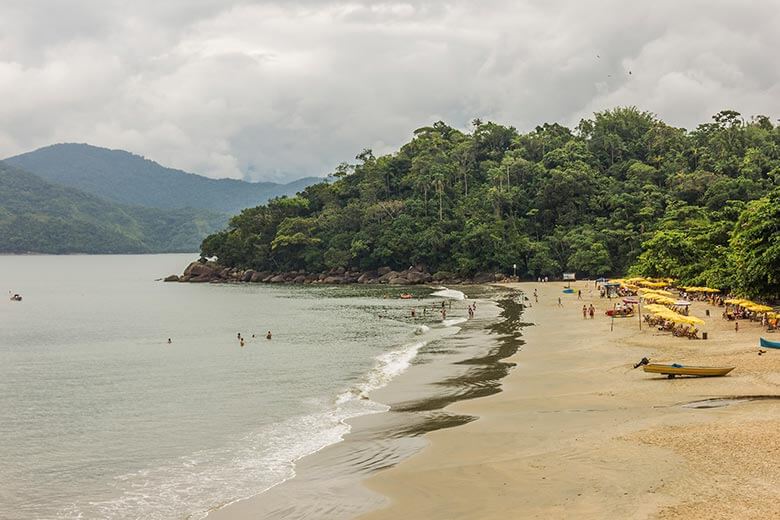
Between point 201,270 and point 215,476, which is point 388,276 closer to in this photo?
point 201,270

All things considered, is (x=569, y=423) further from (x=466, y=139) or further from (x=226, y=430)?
(x=466, y=139)

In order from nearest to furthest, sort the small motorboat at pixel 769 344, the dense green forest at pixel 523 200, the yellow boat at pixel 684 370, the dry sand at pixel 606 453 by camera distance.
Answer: the dry sand at pixel 606 453 < the yellow boat at pixel 684 370 < the small motorboat at pixel 769 344 < the dense green forest at pixel 523 200

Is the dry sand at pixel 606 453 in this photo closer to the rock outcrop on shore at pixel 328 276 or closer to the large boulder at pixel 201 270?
the rock outcrop on shore at pixel 328 276

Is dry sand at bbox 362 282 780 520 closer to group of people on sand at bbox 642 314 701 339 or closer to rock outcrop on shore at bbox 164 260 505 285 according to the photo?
group of people on sand at bbox 642 314 701 339

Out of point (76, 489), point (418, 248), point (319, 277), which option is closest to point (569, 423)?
point (76, 489)

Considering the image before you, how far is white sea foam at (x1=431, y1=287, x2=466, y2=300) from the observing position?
95.8 meters

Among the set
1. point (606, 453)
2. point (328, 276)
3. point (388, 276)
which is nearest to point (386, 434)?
point (606, 453)

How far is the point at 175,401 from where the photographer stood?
33188 millimetres

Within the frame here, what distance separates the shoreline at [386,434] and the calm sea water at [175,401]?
0.99m

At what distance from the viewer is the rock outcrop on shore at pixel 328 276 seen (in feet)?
427

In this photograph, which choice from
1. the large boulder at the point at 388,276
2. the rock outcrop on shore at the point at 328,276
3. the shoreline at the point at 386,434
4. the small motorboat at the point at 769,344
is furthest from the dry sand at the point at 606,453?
the large boulder at the point at 388,276

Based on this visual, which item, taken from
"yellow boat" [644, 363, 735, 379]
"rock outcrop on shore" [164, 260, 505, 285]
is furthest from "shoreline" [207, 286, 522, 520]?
"rock outcrop on shore" [164, 260, 505, 285]

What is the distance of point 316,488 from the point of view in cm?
1841

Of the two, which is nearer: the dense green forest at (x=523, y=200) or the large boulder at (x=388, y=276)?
the dense green forest at (x=523, y=200)
